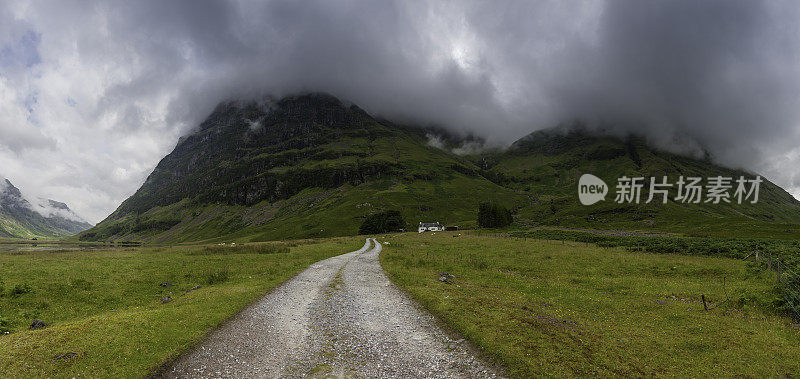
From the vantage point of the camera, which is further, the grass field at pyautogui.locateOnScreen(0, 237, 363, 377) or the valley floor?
the valley floor

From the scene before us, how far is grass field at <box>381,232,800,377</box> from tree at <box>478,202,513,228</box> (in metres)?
118

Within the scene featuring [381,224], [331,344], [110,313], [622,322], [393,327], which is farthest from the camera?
[381,224]

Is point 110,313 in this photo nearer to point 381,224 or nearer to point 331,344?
point 331,344

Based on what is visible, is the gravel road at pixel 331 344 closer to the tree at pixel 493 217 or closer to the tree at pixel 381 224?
the tree at pixel 493 217

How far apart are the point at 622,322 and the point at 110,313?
2835 centimetres

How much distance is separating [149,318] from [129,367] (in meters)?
5.58

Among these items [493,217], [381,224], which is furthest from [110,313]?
[493,217]

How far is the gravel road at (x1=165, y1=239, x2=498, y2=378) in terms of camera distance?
1118 cm

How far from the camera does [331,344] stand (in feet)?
44.7

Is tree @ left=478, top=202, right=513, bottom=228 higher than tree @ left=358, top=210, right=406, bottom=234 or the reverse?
higher

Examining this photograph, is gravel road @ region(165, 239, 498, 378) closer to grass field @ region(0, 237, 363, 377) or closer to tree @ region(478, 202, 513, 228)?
grass field @ region(0, 237, 363, 377)

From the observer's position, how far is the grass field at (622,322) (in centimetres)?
1130

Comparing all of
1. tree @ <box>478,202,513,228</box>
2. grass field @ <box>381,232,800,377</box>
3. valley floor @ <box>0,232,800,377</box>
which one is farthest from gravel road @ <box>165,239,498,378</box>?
tree @ <box>478,202,513,228</box>

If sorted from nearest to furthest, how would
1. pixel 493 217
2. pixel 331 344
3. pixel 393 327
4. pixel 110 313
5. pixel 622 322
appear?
pixel 331 344 < pixel 393 327 < pixel 622 322 < pixel 110 313 < pixel 493 217
